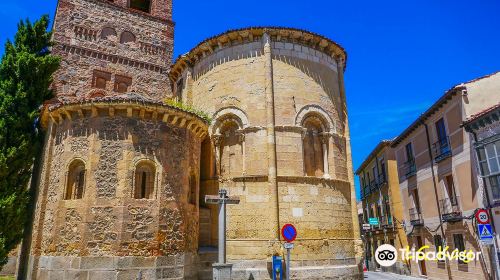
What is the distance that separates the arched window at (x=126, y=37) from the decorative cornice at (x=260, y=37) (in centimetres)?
611

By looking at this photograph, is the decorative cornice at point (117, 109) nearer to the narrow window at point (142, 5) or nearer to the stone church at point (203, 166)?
the stone church at point (203, 166)

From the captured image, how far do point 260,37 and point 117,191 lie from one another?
28.5 ft

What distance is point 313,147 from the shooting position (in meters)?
15.3

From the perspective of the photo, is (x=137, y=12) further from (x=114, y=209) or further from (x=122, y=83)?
(x=114, y=209)

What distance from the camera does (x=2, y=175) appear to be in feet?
A: 41.9

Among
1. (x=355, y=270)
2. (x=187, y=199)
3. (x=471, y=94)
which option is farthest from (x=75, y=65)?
(x=471, y=94)

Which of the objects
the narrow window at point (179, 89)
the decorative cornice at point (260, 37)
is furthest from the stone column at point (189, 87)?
the narrow window at point (179, 89)

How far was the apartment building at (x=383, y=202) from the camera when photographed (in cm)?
2589

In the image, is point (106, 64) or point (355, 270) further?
point (106, 64)

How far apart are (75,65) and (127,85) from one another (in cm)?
280

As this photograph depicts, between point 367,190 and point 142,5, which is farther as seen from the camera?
point 367,190

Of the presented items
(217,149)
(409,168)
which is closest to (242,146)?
(217,149)

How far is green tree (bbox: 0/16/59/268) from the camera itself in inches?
503

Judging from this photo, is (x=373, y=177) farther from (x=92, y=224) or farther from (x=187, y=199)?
(x=92, y=224)
